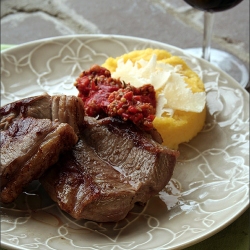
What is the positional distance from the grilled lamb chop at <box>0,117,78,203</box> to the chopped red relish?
1.43 ft

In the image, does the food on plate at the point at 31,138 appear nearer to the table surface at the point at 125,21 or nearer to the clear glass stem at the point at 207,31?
the clear glass stem at the point at 207,31

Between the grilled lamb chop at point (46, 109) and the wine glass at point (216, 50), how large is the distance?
1585mm

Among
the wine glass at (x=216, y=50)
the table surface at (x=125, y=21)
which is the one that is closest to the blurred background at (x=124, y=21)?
the table surface at (x=125, y=21)

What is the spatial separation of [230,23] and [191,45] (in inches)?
26.7

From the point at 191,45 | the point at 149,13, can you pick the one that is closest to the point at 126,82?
the point at 191,45

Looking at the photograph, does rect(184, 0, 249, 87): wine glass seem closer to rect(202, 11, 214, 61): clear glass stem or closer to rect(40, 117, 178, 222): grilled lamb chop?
rect(202, 11, 214, 61): clear glass stem

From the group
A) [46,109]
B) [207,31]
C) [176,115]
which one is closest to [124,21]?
[207,31]

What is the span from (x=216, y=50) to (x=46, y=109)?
8.99 feet

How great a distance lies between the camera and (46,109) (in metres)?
2.71

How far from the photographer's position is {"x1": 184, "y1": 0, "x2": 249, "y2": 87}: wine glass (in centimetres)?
367

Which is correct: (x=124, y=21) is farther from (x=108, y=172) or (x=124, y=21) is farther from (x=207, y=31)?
(x=108, y=172)

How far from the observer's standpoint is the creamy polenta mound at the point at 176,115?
10.6ft

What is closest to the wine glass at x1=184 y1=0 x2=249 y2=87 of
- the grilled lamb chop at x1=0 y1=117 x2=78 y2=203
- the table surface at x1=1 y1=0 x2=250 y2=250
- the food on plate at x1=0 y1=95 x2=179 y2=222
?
the table surface at x1=1 y1=0 x2=250 y2=250

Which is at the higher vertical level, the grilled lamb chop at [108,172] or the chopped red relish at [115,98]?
the chopped red relish at [115,98]
